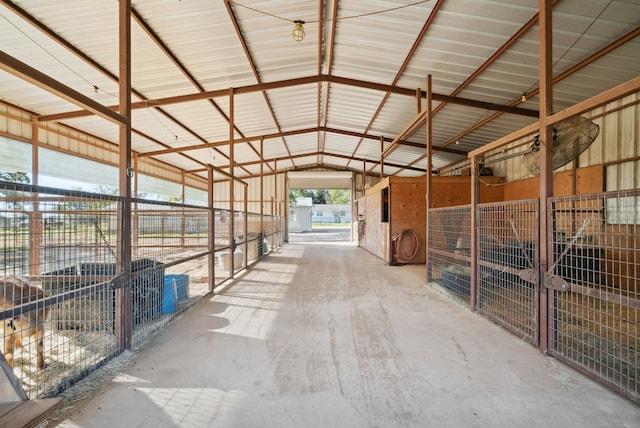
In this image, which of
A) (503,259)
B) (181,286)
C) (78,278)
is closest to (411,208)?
(503,259)

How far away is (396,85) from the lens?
7.05 meters

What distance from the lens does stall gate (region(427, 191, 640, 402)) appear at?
207 centimetres

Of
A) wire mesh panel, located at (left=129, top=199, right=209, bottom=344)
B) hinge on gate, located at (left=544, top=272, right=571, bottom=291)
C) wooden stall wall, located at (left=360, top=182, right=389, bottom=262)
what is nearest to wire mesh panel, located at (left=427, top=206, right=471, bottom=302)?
hinge on gate, located at (left=544, top=272, right=571, bottom=291)

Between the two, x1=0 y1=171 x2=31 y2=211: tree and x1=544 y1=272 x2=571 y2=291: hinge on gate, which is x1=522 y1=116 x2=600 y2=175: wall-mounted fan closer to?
x1=544 y1=272 x2=571 y2=291: hinge on gate

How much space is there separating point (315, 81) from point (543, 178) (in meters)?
5.65

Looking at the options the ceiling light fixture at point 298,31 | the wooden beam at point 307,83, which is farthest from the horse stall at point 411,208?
the ceiling light fixture at point 298,31

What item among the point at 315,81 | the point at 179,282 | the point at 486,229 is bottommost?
the point at 179,282

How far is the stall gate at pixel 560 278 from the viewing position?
207 centimetres

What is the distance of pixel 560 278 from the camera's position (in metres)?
2.44

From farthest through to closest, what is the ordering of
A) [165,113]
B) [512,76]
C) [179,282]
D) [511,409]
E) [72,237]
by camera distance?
[165,113]
[512,76]
[179,282]
[72,237]
[511,409]

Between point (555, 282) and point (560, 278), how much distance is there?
6 cm

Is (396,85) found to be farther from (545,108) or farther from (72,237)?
(72,237)

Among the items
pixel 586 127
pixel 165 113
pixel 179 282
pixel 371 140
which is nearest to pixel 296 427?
pixel 179 282

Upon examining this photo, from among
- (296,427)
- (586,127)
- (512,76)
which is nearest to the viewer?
(296,427)
